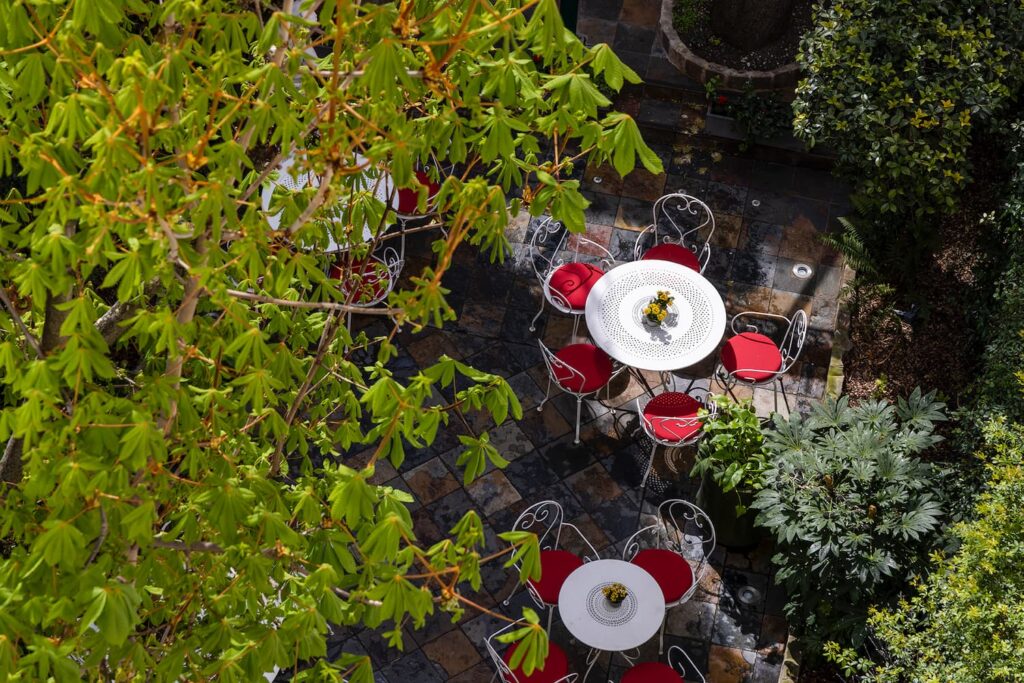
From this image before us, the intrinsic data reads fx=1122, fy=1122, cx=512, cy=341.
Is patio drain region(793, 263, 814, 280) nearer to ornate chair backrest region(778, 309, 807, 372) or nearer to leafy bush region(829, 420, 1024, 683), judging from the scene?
ornate chair backrest region(778, 309, 807, 372)

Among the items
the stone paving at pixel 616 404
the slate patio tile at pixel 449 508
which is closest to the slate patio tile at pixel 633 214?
the stone paving at pixel 616 404

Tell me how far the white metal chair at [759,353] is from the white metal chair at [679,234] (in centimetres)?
73

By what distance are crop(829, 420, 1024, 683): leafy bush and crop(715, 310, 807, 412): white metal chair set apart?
2652 mm

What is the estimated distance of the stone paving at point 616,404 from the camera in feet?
28.7

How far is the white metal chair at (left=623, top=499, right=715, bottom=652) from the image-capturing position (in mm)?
8516

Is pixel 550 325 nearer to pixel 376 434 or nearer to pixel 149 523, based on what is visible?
pixel 376 434

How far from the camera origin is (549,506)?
31.0 feet

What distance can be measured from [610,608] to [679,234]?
419cm

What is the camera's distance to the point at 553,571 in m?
8.53

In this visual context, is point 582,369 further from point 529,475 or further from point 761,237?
point 761,237

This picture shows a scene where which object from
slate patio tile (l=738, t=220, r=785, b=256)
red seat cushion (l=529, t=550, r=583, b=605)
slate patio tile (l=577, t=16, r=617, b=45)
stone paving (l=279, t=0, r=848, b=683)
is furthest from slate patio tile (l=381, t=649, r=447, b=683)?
slate patio tile (l=577, t=16, r=617, b=45)

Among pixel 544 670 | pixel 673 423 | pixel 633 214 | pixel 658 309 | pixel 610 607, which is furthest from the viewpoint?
pixel 633 214

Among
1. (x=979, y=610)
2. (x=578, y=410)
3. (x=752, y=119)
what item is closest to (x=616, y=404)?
(x=578, y=410)

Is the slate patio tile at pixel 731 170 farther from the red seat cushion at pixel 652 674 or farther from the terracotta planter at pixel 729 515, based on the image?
the red seat cushion at pixel 652 674
